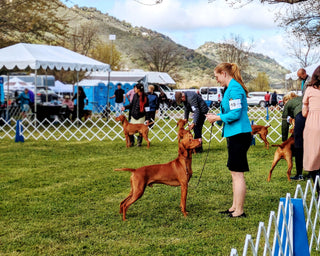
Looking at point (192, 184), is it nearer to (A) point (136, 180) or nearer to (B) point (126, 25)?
(A) point (136, 180)

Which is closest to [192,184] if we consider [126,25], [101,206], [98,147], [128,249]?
[101,206]

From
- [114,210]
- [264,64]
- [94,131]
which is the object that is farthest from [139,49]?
[114,210]

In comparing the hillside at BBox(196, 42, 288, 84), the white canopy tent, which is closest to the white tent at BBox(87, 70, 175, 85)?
the white canopy tent

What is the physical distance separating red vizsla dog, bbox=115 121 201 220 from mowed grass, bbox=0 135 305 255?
31cm

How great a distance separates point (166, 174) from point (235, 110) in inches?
42.1

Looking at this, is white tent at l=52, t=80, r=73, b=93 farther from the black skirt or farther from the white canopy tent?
the black skirt

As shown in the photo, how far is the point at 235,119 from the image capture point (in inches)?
181

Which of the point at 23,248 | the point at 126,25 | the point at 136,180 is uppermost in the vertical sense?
the point at 126,25

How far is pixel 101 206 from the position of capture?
220 inches

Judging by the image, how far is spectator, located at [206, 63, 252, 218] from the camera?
4605 mm

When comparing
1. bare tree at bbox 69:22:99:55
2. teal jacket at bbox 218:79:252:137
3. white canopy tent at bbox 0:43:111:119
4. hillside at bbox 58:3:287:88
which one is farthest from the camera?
hillside at bbox 58:3:287:88

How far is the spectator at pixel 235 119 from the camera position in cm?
461

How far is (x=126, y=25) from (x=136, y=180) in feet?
424

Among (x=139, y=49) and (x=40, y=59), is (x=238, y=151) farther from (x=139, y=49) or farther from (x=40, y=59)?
(x=139, y=49)
